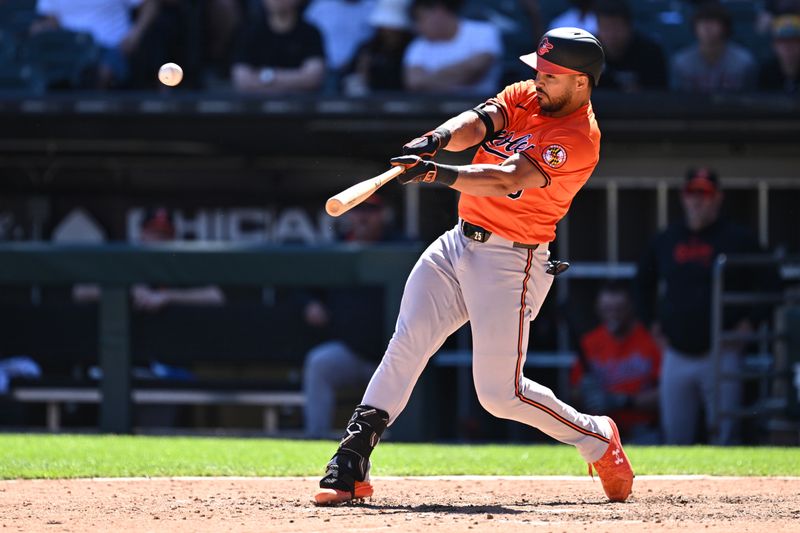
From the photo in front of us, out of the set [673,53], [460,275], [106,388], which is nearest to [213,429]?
[106,388]

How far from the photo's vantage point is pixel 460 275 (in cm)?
448

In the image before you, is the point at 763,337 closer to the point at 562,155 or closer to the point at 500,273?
the point at 500,273

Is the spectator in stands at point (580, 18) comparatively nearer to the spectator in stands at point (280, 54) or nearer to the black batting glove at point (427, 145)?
the spectator in stands at point (280, 54)

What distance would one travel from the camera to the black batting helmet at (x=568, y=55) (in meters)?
4.34

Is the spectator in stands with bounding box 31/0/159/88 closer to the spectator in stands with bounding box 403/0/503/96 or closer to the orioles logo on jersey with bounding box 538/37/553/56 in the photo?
the spectator in stands with bounding box 403/0/503/96

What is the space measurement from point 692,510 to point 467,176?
4.44 ft

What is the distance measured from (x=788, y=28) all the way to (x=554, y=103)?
14.8 feet

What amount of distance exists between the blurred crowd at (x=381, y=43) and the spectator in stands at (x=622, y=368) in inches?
57.4

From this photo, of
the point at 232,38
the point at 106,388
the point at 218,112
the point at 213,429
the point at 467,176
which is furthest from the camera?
the point at 232,38

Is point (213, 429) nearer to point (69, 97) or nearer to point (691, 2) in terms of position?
point (69, 97)

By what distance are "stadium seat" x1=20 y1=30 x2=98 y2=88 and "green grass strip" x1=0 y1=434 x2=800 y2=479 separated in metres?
3.01

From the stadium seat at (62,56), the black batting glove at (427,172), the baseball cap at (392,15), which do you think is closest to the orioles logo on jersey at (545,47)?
the black batting glove at (427,172)

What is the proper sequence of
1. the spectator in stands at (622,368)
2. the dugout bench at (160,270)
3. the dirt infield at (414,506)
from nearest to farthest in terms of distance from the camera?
the dirt infield at (414,506)
the dugout bench at (160,270)
the spectator in stands at (622,368)

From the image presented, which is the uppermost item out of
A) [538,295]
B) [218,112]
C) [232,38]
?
[232,38]
